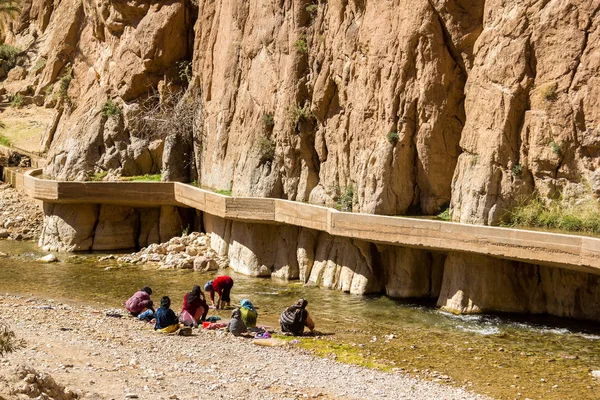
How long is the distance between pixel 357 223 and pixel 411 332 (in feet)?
12.3

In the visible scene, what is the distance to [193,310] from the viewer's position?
1816 cm

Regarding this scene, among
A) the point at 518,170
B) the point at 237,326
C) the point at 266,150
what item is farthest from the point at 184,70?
the point at 237,326

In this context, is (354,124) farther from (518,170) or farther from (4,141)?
(4,141)

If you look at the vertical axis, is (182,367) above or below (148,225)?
below

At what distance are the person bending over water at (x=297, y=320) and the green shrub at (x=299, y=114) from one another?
9.14m

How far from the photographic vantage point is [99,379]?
40.8 ft

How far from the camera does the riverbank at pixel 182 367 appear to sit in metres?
12.5

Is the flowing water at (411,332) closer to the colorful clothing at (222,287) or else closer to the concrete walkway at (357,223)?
the colorful clothing at (222,287)

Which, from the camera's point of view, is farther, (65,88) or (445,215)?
(65,88)

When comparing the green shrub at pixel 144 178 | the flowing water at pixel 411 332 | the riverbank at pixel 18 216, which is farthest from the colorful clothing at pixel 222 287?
the riverbank at pixel 18 216

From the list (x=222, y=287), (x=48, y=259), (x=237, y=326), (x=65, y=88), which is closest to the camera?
(x=237, y=326)

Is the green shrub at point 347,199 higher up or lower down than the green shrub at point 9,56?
lower down

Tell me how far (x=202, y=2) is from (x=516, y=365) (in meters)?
20.4

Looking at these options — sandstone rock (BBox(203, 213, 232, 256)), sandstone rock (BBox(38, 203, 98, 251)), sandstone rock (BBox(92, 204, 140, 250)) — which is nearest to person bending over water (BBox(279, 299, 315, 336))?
sandstone rock (BBox(203, 213, 232, 256))
